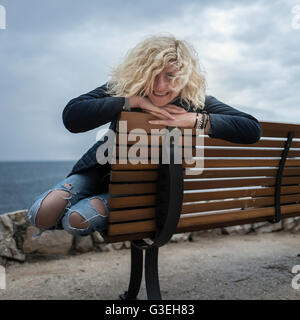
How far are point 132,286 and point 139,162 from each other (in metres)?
1.23

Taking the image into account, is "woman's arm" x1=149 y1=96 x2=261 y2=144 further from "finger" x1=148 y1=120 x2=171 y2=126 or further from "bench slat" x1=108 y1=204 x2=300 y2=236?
"bench slat" x1=108 y1=204 x2=300 y2=236

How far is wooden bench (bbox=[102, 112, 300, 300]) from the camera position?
1.94 m

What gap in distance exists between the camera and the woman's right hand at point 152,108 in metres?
1.99

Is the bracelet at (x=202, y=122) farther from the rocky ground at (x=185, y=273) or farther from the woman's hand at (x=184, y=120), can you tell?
the rocky ground at (x=185, y=273)

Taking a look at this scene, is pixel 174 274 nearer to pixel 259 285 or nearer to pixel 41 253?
pixel 259 285

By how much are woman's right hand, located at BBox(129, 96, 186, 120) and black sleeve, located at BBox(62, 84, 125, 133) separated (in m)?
0.08

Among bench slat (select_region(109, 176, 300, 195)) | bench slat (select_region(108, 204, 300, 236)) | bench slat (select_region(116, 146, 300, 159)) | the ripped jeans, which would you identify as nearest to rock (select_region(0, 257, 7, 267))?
the ripped jeans

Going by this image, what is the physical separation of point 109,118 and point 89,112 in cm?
11

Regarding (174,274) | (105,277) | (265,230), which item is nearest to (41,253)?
(105,277)

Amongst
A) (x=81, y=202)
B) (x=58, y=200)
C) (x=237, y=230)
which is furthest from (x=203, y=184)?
(x=237, y=230)

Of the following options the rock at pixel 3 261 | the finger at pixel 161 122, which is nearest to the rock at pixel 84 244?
the rock at pixel 3 261

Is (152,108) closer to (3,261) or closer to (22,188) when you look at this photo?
(3,261)

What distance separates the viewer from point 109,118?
196 cm

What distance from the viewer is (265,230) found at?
5.14 meters
